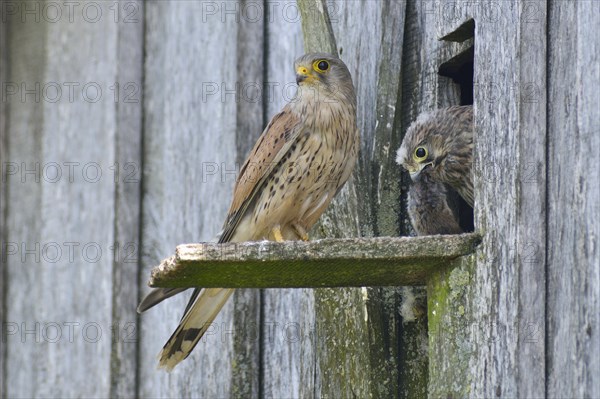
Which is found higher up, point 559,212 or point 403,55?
point 403,55

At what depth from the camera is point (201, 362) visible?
185 inches

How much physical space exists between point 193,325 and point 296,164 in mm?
673

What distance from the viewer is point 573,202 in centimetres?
301

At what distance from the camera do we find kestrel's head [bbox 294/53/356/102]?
4129 millimetres

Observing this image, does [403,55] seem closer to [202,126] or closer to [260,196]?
[260,196]

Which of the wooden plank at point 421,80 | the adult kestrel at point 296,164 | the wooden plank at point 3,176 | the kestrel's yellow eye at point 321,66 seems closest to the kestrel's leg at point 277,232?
the adult kestrel at point 296,164

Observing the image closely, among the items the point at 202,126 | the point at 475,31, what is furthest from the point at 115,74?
the point at 475,31

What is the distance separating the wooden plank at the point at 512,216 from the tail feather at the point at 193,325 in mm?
1159

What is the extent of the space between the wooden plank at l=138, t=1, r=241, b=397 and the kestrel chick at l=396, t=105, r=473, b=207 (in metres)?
0.91

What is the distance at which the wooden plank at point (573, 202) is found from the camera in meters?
2.89

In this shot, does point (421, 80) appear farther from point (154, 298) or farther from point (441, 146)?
point (154, 298)

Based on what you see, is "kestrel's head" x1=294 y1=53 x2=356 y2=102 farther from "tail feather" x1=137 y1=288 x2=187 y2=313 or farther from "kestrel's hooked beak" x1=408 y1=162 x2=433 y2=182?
"tail feather" x1=137 y1=288 x2=187 y2=313

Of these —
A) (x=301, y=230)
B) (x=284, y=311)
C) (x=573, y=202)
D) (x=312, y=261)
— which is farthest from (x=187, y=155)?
(x=573, y=202)

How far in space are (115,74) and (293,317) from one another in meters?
1.51
